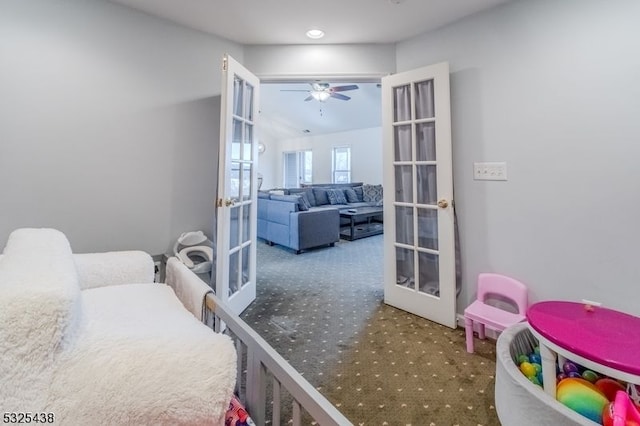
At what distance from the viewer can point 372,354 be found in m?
1.87

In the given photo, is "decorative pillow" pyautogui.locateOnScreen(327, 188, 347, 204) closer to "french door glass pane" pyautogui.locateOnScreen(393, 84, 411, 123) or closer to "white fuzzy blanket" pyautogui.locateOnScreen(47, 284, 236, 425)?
"french door glass pane" pyautogui.locateOnScreen(393, 84, 411, 123)

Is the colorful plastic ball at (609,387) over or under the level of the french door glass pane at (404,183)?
under

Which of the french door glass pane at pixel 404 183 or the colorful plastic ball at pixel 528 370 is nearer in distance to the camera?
the colorful plastic ball at pixel 528 370

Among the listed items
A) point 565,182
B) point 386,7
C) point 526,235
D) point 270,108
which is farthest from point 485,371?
point 270,108

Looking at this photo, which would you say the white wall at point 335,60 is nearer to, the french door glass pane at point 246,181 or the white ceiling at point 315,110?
the french door glass pane at point 246,181

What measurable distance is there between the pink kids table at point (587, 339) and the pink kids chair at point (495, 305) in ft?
1.37

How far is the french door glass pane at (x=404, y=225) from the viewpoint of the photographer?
97.3 inches

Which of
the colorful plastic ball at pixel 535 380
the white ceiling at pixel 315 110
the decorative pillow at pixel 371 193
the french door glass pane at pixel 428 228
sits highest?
the white ceiling at pixel 315 110

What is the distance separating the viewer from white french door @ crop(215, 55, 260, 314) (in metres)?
2.06

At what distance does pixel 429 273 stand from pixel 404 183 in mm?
762

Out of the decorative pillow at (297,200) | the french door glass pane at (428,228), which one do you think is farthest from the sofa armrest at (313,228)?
the french door glass pane at (428,228)

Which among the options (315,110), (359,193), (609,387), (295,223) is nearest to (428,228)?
(609,387)

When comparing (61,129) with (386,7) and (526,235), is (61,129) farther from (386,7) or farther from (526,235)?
(526,235)

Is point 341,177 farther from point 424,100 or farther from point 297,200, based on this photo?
point 424,100
